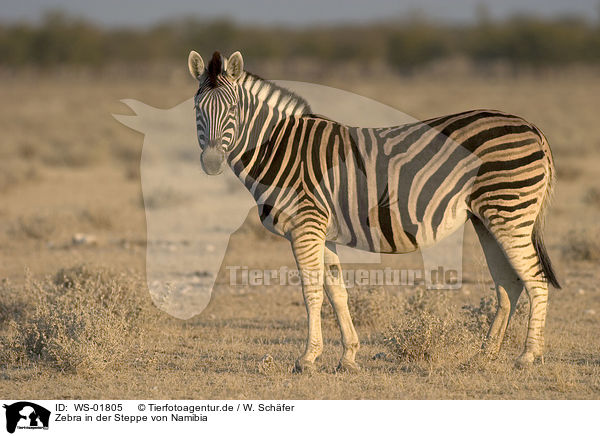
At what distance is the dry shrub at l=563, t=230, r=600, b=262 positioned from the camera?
35.0ft

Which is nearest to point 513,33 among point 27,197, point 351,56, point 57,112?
point 351,56

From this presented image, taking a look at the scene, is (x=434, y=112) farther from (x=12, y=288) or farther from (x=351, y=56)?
(x=351, y=56)

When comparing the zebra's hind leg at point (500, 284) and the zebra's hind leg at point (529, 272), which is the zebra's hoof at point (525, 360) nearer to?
the zebra's hind leg at point (529, 272)

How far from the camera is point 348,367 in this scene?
21.4 ft

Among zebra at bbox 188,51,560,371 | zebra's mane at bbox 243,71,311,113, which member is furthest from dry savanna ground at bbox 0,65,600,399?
zebra's mane at bbox 243,71,311,113

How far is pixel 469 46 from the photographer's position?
63.0 metres

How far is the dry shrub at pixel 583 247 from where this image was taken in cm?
1067

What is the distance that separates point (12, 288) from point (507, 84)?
136 feet

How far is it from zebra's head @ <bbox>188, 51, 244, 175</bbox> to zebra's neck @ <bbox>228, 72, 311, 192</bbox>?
0.32 ft

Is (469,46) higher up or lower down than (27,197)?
higher up
